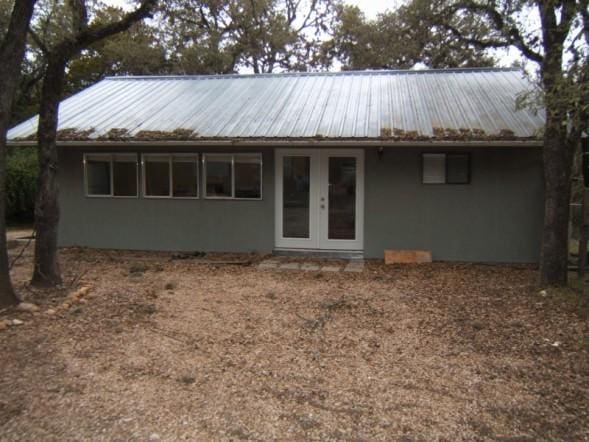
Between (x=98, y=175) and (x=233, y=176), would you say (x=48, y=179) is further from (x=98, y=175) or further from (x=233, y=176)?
(x=98, y=175)

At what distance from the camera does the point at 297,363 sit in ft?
14.2

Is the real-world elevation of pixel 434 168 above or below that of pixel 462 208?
above

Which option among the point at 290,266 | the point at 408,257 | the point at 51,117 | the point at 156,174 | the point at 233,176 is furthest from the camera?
the point at 156,174

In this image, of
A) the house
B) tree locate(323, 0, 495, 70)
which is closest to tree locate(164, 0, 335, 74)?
tree locate(323, 0, 495, 70)

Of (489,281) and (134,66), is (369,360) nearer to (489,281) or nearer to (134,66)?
(489,281)

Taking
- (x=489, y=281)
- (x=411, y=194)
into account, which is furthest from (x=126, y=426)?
(x=411, y=194)

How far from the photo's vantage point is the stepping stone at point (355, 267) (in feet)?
28.4

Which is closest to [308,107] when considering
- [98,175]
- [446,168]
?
[446,168]

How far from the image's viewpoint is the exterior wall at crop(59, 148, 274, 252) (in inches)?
391

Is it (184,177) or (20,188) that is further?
(20,188)

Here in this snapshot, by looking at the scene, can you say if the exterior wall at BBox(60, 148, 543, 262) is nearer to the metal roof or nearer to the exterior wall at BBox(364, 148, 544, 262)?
the exterior wall at BBox(364, 148, 544, 262)

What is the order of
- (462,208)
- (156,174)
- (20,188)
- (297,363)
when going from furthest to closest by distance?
1. (20,188)
2. (156,174)
3. (462,208)
4. (297,363)

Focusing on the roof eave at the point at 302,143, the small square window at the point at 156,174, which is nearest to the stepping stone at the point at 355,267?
the roof eave at the point at 302,143

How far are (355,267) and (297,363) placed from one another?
4721mm
